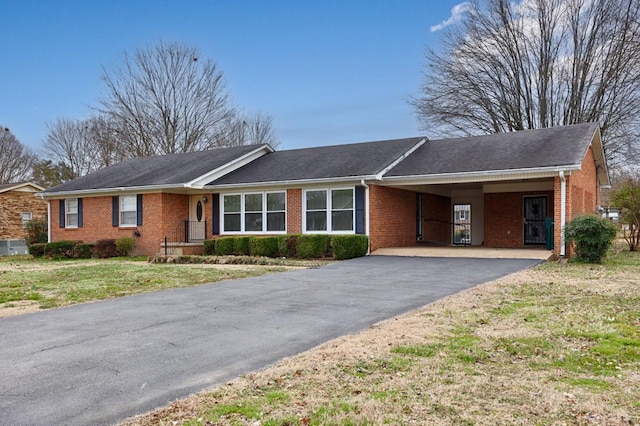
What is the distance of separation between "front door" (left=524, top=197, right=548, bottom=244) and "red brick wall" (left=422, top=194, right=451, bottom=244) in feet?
12.1

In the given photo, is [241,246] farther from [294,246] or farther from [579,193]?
[579,193]

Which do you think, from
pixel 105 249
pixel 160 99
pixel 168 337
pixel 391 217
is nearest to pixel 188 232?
pixel 105 249

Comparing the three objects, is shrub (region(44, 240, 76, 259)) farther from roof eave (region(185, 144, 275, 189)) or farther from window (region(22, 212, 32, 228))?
window (region(22, 212, 32, 228))

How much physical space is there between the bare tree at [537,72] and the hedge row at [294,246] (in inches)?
712

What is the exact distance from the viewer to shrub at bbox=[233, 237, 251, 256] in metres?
18.6

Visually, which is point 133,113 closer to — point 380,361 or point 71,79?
point 71,79

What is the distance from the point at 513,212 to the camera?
2095 centimetres

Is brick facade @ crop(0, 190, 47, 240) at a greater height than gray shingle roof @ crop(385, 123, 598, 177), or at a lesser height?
lesser

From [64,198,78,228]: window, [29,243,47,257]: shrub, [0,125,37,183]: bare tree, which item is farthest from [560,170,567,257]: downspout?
[0,125,37,183]: bare tree

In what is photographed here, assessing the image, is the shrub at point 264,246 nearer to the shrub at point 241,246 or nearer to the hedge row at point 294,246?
the hedge row at point 294,246

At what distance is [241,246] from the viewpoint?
18688mm

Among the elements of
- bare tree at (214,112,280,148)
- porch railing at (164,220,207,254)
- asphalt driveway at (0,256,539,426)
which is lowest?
asphalt driveway at (0,256,539,426)

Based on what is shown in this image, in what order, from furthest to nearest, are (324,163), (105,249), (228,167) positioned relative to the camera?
(228,167), (105,249), (324,163)

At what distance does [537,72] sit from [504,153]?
16.1m
